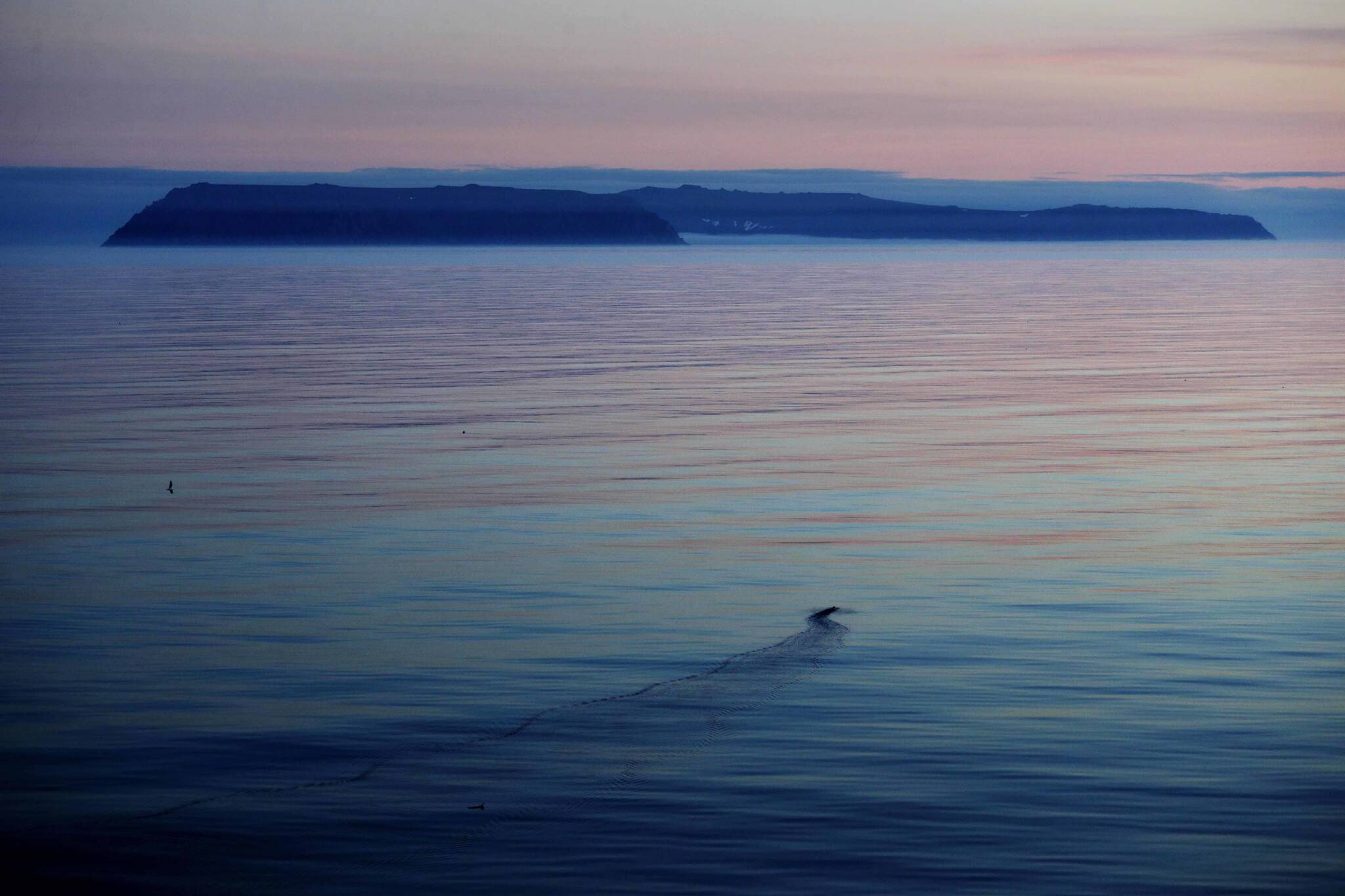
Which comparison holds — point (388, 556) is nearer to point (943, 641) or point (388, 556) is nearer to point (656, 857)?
point (943, 641)

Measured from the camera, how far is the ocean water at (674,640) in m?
9.39

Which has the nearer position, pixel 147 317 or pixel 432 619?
pixel 432 619

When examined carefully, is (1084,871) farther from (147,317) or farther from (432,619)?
(147,317)

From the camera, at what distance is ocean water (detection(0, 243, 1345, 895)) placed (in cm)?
939

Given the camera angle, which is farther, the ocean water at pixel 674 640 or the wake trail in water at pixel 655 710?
the wake trail in water at pixel 655 710

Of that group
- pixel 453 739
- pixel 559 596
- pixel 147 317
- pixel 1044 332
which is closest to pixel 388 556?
pixel 559 596

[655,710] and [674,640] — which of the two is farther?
[674,640]

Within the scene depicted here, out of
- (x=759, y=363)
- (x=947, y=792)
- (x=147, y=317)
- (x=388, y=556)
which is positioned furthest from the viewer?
(x=147, y=317)

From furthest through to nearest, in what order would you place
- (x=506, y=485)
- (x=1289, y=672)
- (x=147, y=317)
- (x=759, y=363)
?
(x=147, y=317) < (x=759, y=363) < (x=506, y=485) < (x=1289, y=672)

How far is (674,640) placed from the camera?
1388 cm

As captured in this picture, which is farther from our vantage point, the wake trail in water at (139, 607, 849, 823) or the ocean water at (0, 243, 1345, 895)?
the wake trail in water at (139, 607, 849, 823)

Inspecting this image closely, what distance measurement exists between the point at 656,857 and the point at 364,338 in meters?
43.0

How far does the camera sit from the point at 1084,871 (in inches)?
351

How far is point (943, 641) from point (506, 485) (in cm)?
921
